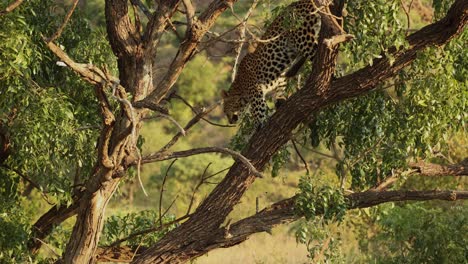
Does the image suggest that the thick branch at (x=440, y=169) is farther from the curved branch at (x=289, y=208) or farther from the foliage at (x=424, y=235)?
the foliage at (x=424, y=235)

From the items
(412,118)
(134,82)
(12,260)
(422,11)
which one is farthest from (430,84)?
(422,11)

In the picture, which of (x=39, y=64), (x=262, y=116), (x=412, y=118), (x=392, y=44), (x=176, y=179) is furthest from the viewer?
(x=176, y=179)

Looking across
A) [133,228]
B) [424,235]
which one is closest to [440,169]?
[424,235]

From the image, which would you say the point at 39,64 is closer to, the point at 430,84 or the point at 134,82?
the point at 134,82

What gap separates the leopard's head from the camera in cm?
944

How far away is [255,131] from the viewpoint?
8.37 meters

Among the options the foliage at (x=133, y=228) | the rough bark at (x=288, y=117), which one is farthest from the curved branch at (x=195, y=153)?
the foliage at (x=133, y=228)

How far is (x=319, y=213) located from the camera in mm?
7258

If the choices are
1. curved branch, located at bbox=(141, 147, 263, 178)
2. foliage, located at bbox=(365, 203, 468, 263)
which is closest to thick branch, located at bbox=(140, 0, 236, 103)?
curved branch, located at bbox=(141, 147, 263, 178)

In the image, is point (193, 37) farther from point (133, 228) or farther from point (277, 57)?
point (133, 228)

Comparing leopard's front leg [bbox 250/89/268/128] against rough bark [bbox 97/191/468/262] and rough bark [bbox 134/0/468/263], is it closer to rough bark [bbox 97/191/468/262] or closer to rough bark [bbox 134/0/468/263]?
rough bark [bbox 134/0/468/263]

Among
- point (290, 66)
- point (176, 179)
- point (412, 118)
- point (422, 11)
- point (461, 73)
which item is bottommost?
point (412, 118)

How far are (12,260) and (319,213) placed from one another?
2.59 m

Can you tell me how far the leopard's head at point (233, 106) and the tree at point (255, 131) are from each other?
3.73 feet
